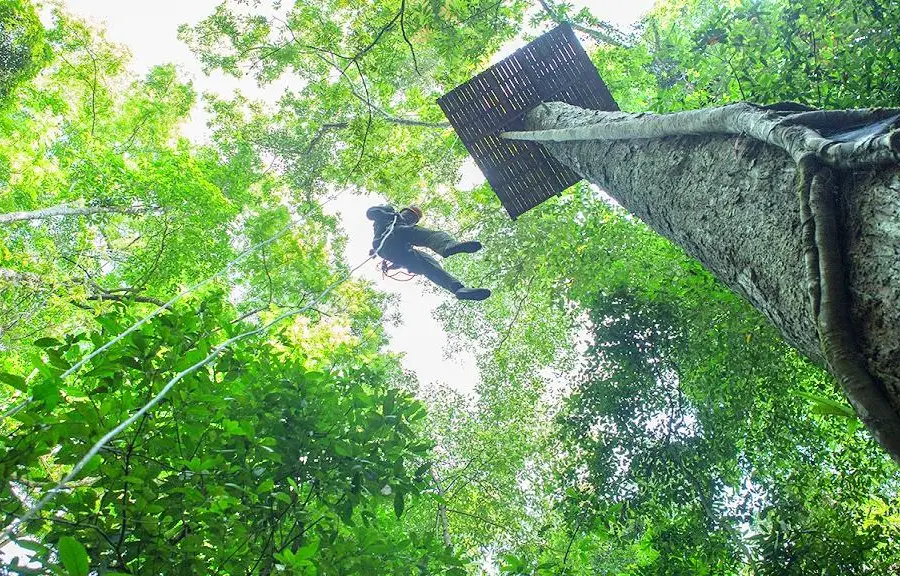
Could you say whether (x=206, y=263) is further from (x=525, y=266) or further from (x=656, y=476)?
(x=656, y=476)

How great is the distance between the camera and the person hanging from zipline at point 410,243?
5258 mm

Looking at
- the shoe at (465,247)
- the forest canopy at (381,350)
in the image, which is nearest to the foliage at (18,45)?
the forest canopy at (381,350)

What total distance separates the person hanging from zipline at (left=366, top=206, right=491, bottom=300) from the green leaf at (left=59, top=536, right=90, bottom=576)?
12.4 ft

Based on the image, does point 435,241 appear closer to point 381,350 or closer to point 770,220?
point 770,220

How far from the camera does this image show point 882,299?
1157mm

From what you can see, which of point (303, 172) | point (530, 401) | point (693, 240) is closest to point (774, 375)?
point (693, 240)

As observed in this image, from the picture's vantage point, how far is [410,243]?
18.6 ft

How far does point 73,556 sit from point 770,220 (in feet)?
7.13

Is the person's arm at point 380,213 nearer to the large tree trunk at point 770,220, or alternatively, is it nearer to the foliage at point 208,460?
the foliage at point 208,460

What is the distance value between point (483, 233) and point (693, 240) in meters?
6.48

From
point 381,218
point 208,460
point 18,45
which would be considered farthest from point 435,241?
point 18,45

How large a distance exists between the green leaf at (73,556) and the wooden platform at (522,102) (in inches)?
165

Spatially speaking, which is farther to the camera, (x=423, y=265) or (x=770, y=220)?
(x=423, y=265)

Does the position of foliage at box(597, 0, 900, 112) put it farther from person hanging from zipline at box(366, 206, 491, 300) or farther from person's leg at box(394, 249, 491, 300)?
person's leg at box(394, 249, 491, 300)
